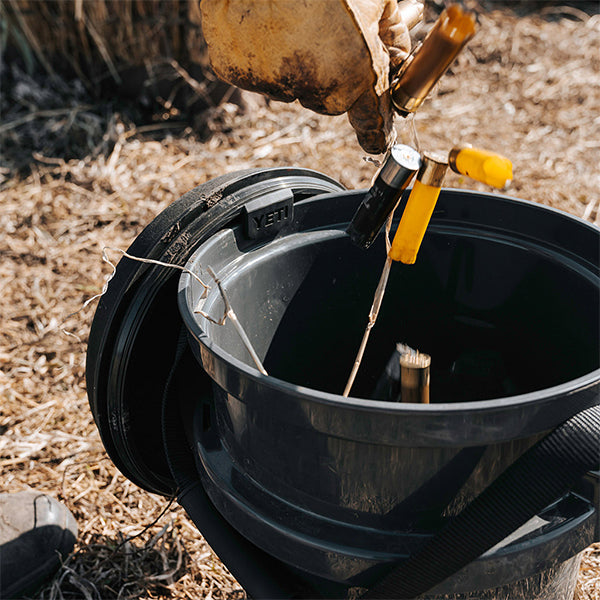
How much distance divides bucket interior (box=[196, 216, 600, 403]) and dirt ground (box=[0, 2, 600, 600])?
0.26 metres

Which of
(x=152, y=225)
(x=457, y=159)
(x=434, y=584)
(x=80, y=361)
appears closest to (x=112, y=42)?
(x=80, y=361)

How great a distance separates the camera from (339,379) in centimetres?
138

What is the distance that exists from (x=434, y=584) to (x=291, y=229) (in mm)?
629

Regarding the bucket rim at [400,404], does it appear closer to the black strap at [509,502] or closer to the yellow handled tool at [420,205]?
the black strap at [509,502]

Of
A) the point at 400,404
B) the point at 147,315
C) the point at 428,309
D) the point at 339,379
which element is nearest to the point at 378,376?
the point at 339,379

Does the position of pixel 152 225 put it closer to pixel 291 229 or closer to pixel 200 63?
pixel 291 229

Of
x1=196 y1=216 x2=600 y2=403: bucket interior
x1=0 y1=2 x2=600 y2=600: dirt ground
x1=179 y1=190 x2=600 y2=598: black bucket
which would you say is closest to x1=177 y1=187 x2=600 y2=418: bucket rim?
x1=179 y1=190 x2=600 y2=598: black bucket

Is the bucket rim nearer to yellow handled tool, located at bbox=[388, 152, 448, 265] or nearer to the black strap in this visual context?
the black strap

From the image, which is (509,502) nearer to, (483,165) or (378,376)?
(483,165)

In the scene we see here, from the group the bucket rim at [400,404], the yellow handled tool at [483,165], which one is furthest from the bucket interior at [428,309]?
the yellow handled tool at [483,165]

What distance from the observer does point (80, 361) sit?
1.94m

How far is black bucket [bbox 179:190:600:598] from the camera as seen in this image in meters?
0.77

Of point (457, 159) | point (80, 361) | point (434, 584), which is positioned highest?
point (457, 159)

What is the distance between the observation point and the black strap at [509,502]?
2.51 feet
